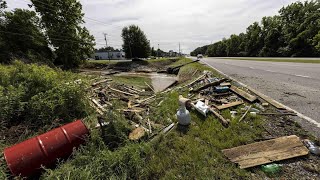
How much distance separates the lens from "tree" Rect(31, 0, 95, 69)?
30.0 meters

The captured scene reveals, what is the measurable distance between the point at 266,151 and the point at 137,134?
94.1 inches

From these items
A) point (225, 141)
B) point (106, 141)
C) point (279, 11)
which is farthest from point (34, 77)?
point (279, 11)

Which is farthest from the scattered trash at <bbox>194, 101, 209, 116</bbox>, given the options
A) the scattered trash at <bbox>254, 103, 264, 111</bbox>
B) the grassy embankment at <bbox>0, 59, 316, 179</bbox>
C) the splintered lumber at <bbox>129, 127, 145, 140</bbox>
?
the splintered lumber at <bbox>129, 127, 145, 140</bbox>

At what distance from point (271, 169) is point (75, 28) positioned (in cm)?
3589

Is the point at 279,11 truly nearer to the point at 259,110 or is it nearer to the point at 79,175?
the point at 259,110

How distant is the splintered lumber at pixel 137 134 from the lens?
3.74m

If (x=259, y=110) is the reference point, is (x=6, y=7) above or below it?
above

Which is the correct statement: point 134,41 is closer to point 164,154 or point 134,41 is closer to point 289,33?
point 289,33

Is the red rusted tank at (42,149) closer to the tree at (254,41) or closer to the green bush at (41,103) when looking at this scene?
the green bush at (41,103)

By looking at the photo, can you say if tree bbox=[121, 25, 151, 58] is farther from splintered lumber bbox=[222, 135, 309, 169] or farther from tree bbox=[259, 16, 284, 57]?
splintered lumber bbox=[222, 135, 309, 169]

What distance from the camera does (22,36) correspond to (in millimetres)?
26922

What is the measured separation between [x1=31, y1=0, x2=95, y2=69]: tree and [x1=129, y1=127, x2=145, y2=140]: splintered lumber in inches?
1242

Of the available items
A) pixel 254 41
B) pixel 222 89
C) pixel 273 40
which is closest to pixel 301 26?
pixel 273 40

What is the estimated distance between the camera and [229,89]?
6.89 meters
